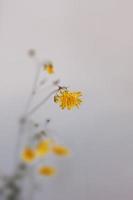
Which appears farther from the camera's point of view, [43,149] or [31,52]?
[31,52]

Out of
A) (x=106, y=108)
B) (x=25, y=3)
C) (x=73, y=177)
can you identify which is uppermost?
(x=25, y=3)

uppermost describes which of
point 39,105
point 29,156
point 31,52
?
point 31,52

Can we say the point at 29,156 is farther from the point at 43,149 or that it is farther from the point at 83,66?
the point at 83,66

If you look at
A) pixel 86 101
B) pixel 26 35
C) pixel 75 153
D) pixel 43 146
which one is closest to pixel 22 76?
pixel 26 35

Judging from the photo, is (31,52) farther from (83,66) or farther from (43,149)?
(43,149)

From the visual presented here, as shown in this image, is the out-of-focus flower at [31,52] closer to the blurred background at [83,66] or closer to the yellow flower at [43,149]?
the blurred background at [83,66]

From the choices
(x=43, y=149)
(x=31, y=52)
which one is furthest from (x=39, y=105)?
(x=43, y=149)

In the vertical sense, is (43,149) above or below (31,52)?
below

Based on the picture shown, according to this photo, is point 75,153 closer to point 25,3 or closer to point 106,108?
point 106,108
